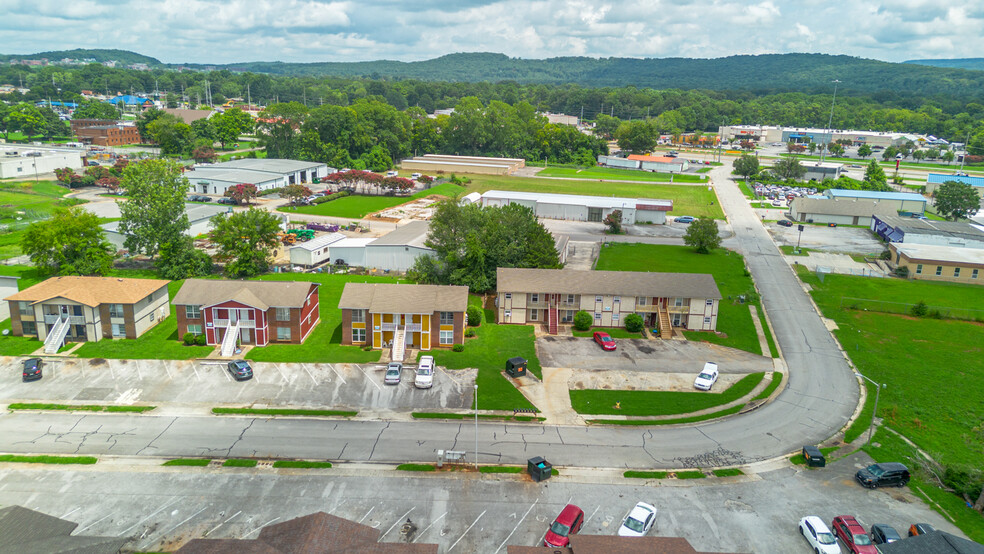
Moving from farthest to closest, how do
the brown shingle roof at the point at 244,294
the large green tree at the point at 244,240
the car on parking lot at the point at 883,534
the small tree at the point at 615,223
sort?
the small tree at the point at 615,223
the large green tree at the point at 244,240
the brown shingle roof at the point at 244,294
the car on parking lot at the point at 883,534

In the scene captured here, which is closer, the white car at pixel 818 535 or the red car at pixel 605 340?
the white car at pixel 818 535

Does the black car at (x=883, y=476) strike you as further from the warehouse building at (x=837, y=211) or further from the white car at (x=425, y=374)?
the warehouse building at (x=837, y=211)

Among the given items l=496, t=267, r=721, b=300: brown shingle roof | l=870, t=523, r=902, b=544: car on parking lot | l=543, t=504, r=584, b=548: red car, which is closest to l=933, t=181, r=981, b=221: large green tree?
l=496, t=267, r=721, b=300: brown shingle roof

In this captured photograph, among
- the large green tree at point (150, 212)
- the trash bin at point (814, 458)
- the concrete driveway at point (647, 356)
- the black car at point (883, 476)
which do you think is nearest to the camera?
the black car at point (883, 476)

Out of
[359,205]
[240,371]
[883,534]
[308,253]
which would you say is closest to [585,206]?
[359,205]

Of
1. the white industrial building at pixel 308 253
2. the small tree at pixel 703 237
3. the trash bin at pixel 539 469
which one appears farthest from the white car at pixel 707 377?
the white industrial building at pixel 308 253

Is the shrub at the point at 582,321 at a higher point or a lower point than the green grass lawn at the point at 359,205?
lower

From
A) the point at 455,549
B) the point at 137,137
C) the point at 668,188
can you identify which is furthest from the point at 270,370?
the point at 137,137
